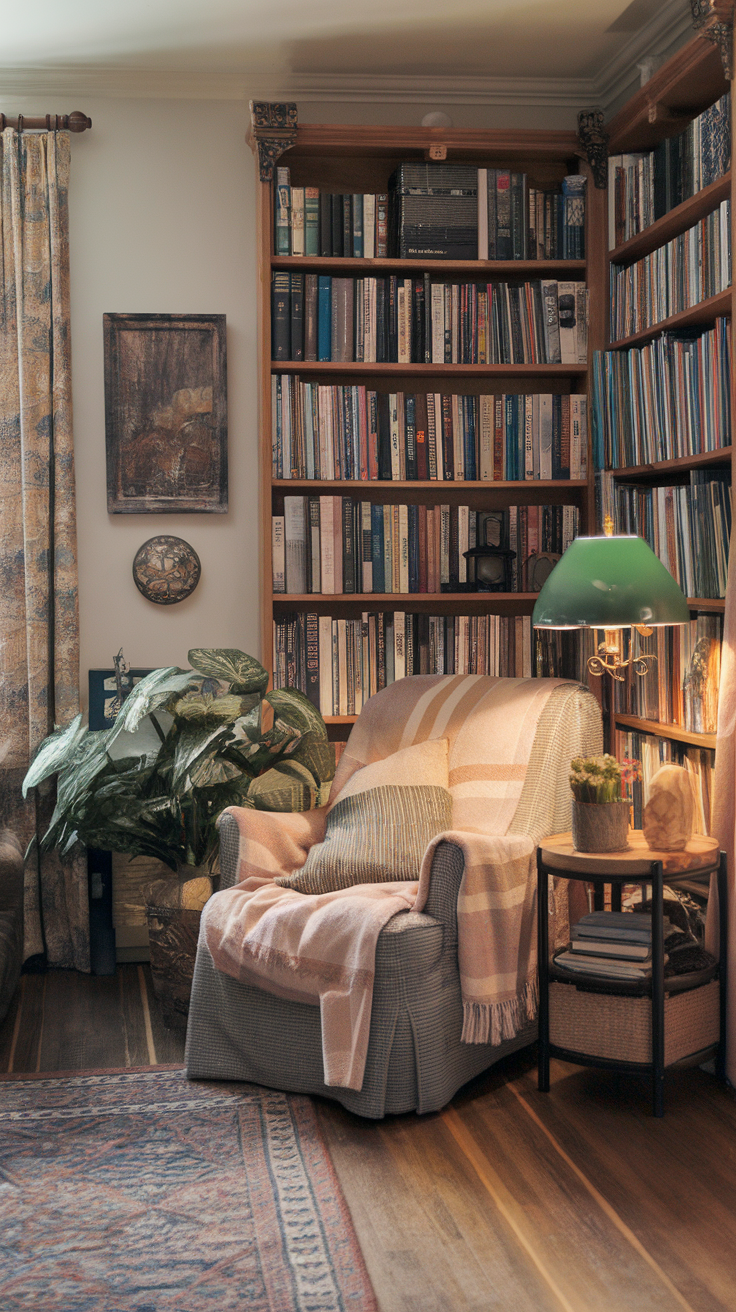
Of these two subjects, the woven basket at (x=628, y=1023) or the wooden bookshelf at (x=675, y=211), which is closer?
the woven basket at (x=628, y=1023)

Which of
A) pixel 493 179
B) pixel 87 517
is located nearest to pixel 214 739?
pixel 87 517

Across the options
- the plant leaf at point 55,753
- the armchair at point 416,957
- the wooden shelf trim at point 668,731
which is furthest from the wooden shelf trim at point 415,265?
the plant leaf at point 55,753

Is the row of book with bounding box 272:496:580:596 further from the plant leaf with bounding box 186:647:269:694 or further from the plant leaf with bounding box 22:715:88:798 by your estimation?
the plant leaf with bounding box 22:715:88:798

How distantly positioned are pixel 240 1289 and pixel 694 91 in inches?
117

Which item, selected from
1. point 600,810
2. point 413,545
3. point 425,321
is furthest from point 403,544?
point 600,810

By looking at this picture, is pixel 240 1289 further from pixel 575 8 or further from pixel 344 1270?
pixel 575 8

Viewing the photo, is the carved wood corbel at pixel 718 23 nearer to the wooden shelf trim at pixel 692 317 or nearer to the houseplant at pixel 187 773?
the wooden shelf trim at pixel 692 317

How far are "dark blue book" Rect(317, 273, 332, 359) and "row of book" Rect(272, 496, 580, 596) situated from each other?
0.46 meters

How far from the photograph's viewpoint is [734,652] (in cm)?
242

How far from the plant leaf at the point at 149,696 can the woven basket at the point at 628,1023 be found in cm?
120

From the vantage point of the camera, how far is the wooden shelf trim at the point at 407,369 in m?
3.38

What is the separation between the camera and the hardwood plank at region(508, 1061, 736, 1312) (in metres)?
1.82

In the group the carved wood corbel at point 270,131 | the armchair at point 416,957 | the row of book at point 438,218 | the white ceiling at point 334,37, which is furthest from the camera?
the row of book at point 438,218

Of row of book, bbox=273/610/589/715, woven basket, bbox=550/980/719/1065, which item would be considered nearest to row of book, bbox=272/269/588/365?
row of book, bbox=273/610/589/715
